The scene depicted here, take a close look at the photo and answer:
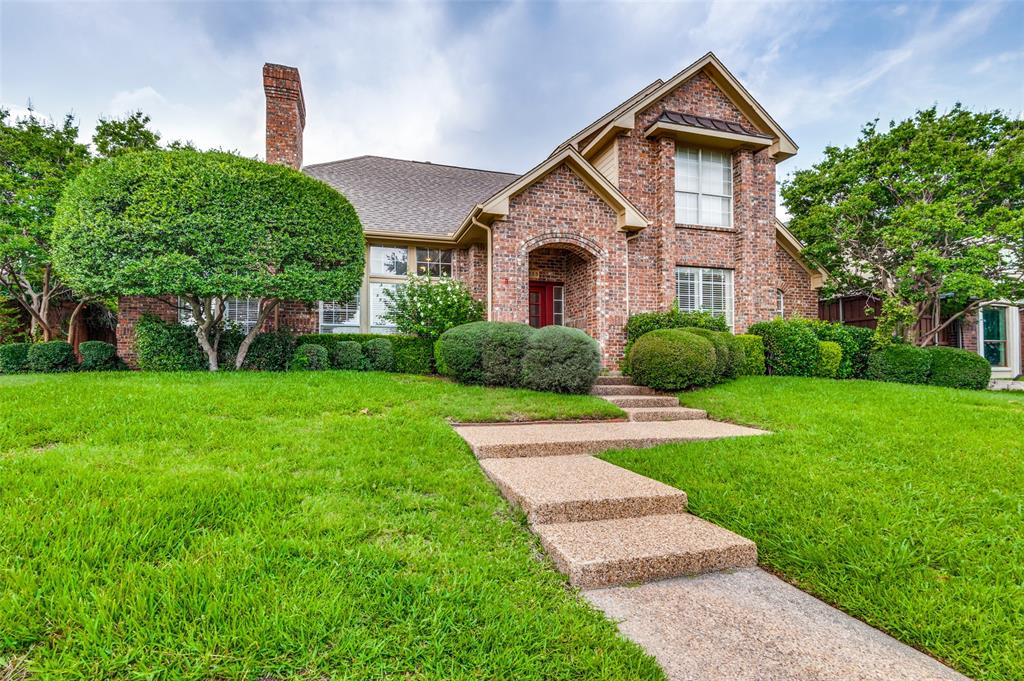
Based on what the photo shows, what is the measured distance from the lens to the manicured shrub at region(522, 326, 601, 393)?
26.2 ft

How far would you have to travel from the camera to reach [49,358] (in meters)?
9.77

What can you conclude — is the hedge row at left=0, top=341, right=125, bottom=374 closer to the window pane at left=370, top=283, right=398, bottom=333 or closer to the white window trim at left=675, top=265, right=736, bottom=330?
the window pane at left=370, top=283, right=398, bottom=333

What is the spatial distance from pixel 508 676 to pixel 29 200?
14.7m

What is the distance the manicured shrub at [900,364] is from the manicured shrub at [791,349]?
2143 mm

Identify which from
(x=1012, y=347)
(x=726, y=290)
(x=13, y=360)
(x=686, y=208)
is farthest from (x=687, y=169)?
(x=13, y=360)

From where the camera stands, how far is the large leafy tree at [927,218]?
11.8m

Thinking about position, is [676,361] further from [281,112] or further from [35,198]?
[35,198]

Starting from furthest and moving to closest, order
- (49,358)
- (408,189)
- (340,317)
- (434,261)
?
(408,189) < (434,261) < (340,317) < (49,358)

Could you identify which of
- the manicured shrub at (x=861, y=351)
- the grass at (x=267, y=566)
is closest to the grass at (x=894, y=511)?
the grass at (x=267, y=566)

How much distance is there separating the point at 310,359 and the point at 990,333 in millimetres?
22442

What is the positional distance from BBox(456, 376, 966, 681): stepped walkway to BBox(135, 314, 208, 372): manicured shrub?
856 cm

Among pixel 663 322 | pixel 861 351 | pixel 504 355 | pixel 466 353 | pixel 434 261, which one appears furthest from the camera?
pixel 434 261

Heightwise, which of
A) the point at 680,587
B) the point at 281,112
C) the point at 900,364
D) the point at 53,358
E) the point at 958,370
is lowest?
the point at 680,587

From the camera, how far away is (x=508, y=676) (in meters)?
1.75
